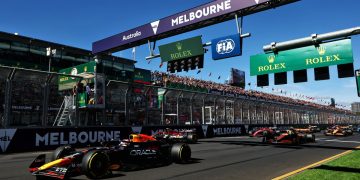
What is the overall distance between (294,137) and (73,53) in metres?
26.7

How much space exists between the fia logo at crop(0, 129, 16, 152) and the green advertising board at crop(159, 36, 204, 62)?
10.0m

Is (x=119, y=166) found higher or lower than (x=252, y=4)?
lower

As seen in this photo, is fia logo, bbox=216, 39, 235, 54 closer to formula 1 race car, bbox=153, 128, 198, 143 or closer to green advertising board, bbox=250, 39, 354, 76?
green advertising board, bbox=250, 39, 354, 76

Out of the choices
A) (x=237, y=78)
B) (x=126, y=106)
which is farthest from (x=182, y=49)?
(x=237, y=78)

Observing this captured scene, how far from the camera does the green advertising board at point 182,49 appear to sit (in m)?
18.1

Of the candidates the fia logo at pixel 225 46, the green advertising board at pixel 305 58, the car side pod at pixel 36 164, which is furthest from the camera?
the fia logo at pixel 225 46

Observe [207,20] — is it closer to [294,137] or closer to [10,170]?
[294,137]

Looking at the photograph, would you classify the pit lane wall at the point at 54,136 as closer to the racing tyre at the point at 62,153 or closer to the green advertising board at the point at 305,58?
the racing tyre at the point at 62,153

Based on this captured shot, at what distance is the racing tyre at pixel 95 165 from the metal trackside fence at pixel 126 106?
25.8 feet

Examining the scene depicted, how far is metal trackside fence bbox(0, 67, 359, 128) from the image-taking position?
14.1 meters

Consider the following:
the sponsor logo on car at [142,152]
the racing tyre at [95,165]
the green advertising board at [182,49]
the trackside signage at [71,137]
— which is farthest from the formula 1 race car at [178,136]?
the racing tyre at [95,165]

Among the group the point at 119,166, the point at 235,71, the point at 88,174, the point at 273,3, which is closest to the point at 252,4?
the point at 273,3

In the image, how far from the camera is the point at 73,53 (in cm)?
3478

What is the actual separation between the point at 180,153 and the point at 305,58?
943 cm
